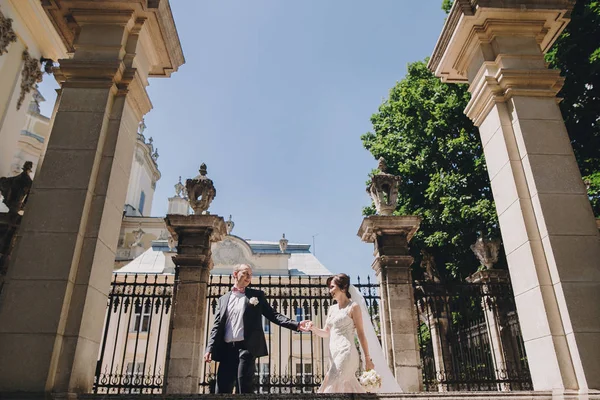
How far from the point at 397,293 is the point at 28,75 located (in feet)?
33.8

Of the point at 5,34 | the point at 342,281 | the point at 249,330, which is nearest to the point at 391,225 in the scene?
the point at 342,281

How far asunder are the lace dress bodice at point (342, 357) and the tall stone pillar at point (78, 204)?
8.72 ft

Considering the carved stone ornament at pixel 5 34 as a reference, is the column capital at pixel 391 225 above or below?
below

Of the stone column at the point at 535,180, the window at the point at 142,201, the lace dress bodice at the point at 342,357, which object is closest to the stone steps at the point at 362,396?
the stone column at the point at 535,180

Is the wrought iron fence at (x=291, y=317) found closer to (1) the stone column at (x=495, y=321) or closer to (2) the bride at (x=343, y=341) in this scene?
(2) the bride at (x=343, y=341)

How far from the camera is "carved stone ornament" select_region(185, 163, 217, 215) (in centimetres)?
921

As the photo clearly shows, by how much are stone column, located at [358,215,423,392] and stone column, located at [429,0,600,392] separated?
3050mm

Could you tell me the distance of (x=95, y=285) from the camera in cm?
473

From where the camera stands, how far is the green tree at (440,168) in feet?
46.2

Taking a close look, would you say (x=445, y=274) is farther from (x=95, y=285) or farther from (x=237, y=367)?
(x=95, y=285)

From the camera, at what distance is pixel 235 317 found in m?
5.09

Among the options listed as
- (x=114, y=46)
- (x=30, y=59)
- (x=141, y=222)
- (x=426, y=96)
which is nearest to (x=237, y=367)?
(x=114, y=46)

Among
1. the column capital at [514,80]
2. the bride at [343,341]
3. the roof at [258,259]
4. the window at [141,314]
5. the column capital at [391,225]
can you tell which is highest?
the roof at [258,259]

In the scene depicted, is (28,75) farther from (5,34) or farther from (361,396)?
(361,396)
